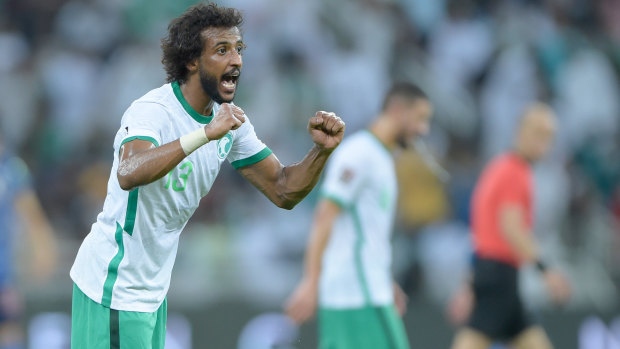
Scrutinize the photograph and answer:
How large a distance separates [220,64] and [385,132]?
2.72 meters

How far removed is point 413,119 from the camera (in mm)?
6809

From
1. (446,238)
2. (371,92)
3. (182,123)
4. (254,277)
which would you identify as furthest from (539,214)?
(182,123)

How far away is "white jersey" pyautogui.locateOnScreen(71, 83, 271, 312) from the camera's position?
4.20 metres

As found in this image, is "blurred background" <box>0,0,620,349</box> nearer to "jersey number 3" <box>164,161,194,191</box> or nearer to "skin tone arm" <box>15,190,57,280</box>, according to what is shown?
"skin tone arm" <box>15,190,57,280</box>

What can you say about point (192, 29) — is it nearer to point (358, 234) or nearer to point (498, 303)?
point (358, 234)

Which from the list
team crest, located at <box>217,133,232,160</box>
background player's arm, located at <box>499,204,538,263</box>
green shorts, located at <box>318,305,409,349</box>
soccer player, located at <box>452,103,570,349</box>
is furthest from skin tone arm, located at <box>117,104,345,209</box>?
soccer player, located at <box>452,103,570,349</box>

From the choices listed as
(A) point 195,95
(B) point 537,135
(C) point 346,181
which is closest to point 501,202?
(B) point 537,135

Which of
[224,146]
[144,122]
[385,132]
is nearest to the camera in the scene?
[144,122]

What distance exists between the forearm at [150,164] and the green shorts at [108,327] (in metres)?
0.69

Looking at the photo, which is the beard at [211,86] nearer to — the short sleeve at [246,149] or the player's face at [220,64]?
the player's face at [220,64]

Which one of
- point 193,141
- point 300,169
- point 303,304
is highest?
point 193,141

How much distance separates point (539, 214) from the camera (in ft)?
34.6

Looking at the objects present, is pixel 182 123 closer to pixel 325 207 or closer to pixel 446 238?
pixel 325 207

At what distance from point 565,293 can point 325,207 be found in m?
2.18
